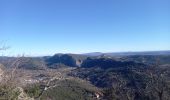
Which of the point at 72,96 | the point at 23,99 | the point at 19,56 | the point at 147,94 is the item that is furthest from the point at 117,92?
the point at 72,96

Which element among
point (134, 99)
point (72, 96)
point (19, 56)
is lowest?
point (72, 96)

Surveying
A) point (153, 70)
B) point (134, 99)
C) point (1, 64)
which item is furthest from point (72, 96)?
point (1, 64)

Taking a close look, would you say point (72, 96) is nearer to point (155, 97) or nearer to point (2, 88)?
point (155, 97)

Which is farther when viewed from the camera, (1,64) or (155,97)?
(155,97)

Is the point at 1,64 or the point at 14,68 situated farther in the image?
the point at 1,64

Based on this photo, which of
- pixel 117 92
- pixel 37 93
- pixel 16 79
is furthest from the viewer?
pixel 117 92

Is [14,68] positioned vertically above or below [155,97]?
above

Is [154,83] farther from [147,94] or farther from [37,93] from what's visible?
[37,93]

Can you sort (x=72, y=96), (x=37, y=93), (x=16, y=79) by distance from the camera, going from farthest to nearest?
(x=72, y=96) → (x=37, y=93) → (x=16, y=79)

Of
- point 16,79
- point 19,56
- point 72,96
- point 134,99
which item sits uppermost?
point 19,56
